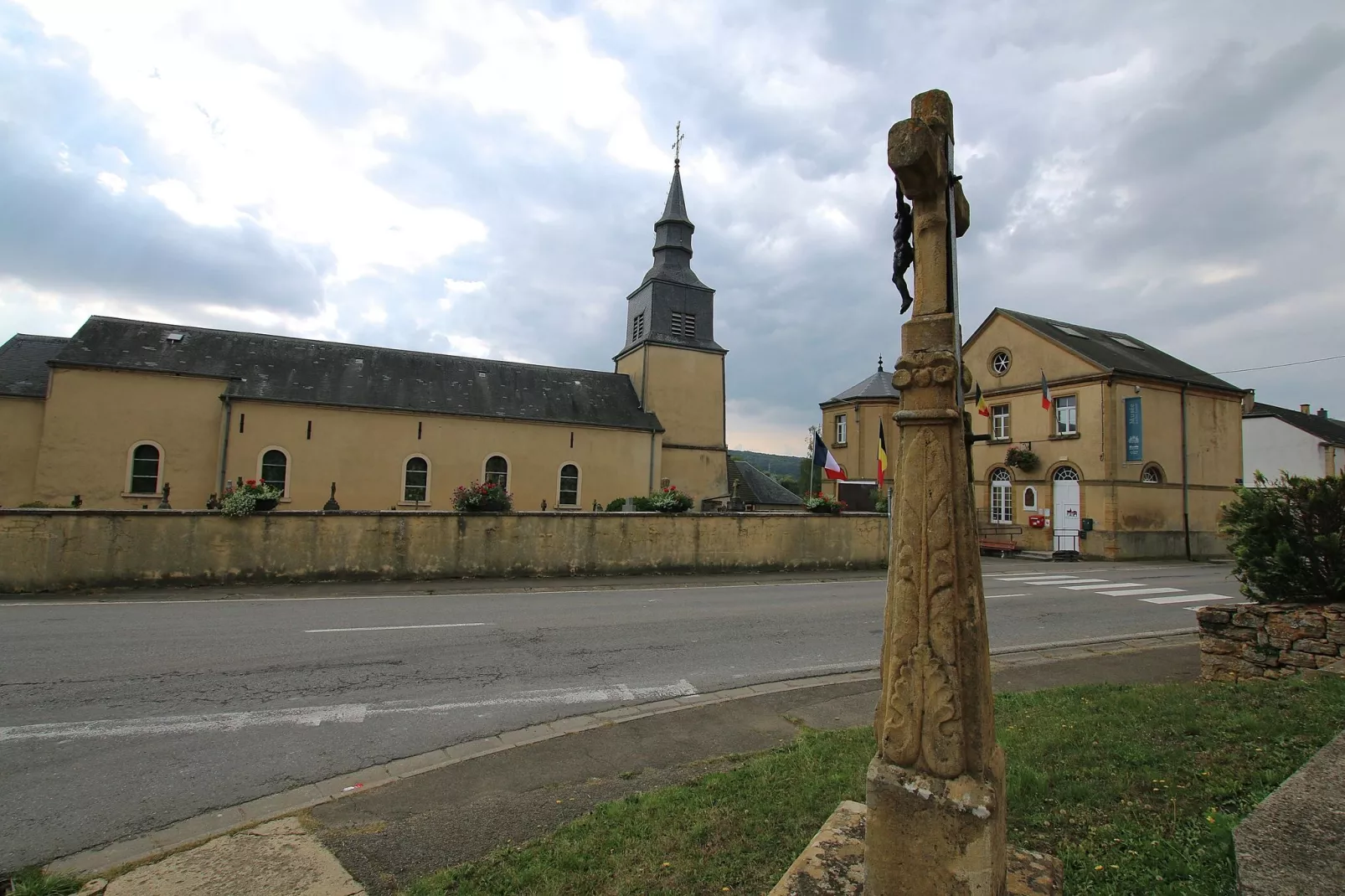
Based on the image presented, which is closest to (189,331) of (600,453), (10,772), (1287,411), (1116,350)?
(600,453)

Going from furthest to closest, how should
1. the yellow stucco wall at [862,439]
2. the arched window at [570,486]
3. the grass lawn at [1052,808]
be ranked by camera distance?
the yellow stucco wall at [862,439]
the arched window at [570,486]
the grass lawn at [1052,808]

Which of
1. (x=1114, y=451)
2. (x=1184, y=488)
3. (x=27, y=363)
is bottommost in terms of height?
(x=1184, y=488)

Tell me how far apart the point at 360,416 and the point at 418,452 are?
8.31 feet

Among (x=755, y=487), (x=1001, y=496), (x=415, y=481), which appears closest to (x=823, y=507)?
(x=1001, y=496)

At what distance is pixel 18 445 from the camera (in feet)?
76.8

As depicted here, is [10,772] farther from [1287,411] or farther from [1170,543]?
[1287,411]

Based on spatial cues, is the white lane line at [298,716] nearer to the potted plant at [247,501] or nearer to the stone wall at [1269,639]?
the stone wall at [1269,639]

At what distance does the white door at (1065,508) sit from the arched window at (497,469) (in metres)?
22.0

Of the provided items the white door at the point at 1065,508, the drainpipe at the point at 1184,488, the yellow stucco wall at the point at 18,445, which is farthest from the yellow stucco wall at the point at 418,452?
the drainpipe at the point at 1184,488

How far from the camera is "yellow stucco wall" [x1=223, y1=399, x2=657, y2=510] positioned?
25.6m

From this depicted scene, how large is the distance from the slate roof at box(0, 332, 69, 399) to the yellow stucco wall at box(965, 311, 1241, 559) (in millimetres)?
34225

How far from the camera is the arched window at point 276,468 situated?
83.7ft

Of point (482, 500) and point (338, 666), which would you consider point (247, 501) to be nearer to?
point (482, 500)

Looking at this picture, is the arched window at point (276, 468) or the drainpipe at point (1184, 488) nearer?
the arched window at point (276, 468)
